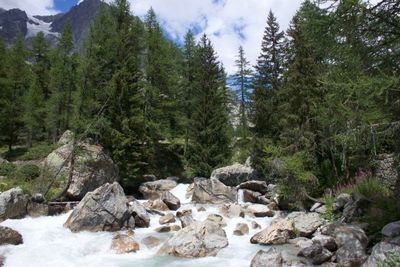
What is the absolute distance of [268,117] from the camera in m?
26.0

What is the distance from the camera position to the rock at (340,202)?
51.1 ft

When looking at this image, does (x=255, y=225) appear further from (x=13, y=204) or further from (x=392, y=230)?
(x=13, y=204)

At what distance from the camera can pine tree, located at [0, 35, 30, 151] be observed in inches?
1549

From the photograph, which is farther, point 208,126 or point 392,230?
point 208,126

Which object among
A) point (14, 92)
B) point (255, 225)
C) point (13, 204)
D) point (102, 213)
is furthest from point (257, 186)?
point (14, 92)

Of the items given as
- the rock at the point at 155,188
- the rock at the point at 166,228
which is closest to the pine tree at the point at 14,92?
the rock at the point at 155,188

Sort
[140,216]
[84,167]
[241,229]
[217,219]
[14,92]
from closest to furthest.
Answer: [241,229], [140,216], [217,219], [84,167], [14,92]

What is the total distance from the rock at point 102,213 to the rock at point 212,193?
22.1 ft

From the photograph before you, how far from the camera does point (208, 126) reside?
29.8 metres

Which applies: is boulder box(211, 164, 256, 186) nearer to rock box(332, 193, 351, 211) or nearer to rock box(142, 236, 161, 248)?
rock box(332, 193, 351, 211)

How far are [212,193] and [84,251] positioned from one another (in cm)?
1104

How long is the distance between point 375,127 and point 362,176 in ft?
22.8

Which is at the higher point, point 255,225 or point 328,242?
point 328,242

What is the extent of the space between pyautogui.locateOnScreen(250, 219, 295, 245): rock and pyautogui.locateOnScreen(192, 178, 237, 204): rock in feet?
24.8
